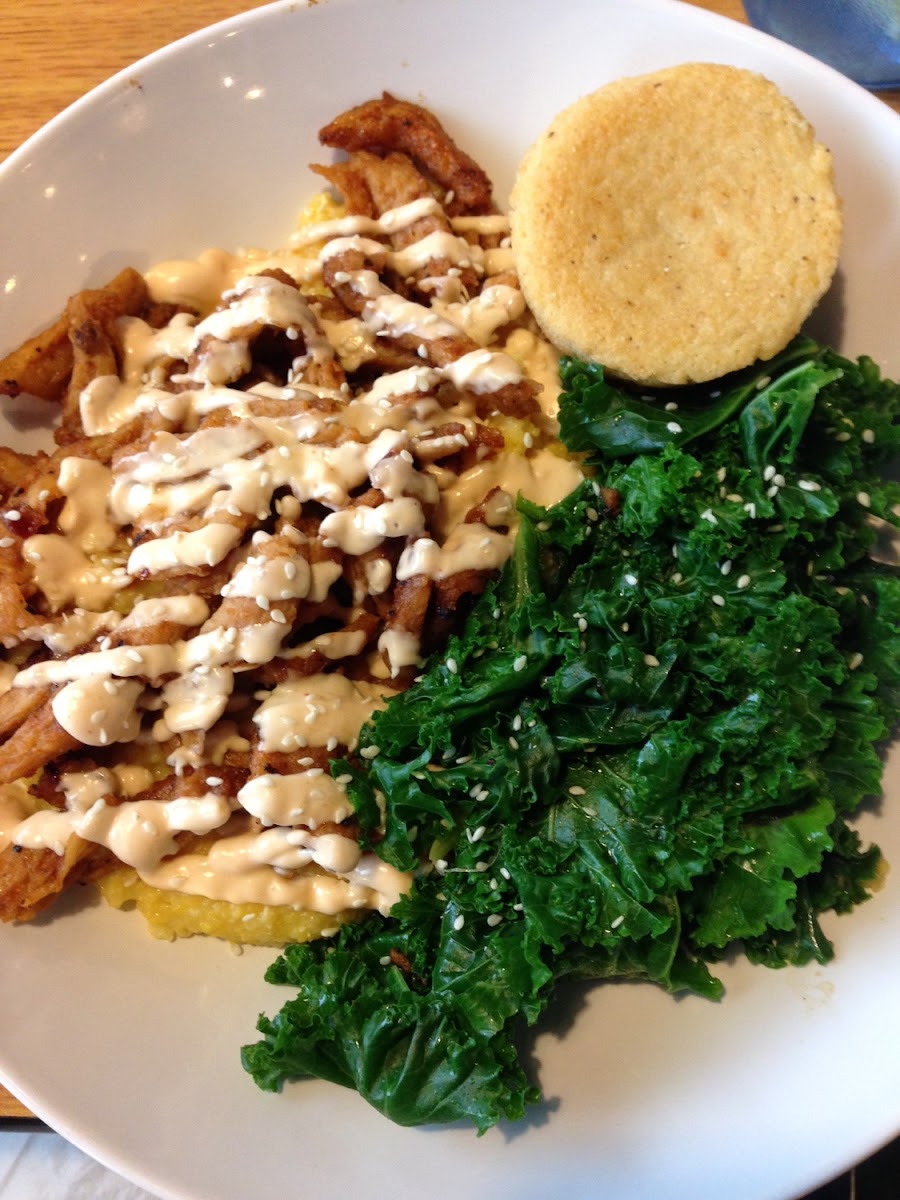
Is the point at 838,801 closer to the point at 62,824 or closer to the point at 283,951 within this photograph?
the point at 283,951

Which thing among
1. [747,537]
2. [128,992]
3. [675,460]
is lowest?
[128,992]

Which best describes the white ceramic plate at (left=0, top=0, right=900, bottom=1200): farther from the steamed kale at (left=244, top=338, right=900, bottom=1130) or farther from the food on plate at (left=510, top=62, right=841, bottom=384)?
the food on plate at (left=510, top=62, right=841, bottom=384)

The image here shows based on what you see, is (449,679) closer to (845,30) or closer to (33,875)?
(33,875)

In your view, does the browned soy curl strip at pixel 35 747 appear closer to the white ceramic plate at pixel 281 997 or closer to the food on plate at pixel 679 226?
the white ceramic plate at pixel 281 997

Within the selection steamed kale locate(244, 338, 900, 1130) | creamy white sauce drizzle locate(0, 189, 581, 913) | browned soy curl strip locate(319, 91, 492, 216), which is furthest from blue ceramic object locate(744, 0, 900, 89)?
creamy white sauce drizzle locate(0, 189, 581, 913)

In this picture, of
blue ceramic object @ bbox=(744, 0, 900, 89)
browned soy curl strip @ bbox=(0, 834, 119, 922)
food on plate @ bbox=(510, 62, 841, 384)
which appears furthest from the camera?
blue ceramic object @ bbox=(744, 0, 900, 89)

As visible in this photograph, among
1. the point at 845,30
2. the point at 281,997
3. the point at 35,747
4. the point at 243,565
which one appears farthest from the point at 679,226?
the point at 281,997

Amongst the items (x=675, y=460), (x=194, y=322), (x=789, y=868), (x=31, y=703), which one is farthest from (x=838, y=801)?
(x=194, y=322)

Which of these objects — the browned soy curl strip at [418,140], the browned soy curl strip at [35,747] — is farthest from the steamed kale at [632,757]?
the browned soy curl strip at [418,140]
